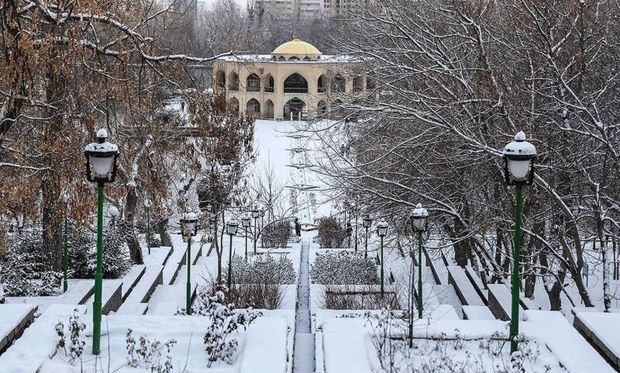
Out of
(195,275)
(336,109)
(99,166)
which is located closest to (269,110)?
(195,275)

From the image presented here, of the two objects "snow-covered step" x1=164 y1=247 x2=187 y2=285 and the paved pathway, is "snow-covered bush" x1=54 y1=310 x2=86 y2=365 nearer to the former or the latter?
the paved pathway

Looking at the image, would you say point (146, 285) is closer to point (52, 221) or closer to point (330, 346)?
point (52, 221)

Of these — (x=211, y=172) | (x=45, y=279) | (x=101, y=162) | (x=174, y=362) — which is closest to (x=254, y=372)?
(x=174, y=362)

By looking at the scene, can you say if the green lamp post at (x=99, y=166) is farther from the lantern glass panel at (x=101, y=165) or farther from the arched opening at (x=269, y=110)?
the arched opening at (x=269, y=110)

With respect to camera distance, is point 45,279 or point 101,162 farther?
point 45,279

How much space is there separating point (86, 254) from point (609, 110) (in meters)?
9.31

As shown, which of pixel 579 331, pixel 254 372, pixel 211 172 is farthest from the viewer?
pixel 211 172

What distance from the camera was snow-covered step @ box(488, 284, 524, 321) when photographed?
1024 centimetres

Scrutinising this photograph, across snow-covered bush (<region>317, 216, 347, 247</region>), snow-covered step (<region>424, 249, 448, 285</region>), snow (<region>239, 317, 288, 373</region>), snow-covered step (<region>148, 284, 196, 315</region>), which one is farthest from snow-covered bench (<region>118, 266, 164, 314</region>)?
snow-covered bush (<region>317, 216, 347, 247</region>)

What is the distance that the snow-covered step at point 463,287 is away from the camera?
13.3 meters

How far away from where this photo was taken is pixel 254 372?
6.64m

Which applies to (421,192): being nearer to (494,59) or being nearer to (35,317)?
(494,59)

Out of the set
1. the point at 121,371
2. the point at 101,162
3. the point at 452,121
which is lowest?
the point at 121,371

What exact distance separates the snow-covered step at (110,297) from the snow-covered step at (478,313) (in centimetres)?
488
